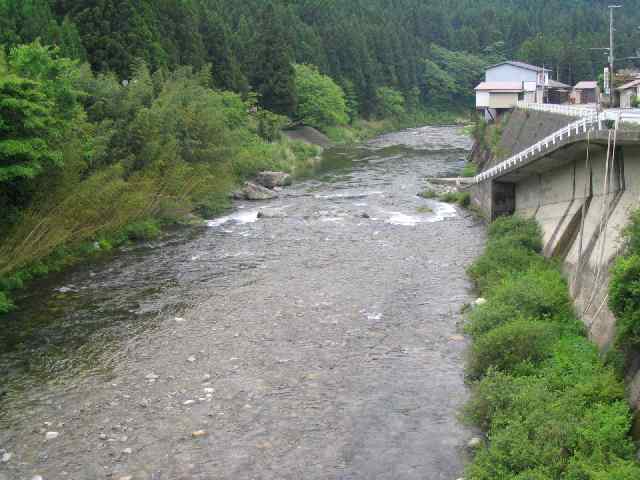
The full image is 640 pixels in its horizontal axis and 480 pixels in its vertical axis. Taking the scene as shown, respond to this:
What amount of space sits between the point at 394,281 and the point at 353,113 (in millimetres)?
55991

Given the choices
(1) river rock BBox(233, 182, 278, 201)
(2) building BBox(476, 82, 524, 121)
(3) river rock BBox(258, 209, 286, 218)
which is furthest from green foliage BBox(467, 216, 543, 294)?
(2) building BBox(476, 82, 524, 121)

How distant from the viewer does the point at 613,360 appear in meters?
11.0

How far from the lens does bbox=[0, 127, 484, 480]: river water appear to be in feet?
34.5

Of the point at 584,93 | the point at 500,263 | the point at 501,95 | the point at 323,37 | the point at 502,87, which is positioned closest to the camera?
the point at 500,263

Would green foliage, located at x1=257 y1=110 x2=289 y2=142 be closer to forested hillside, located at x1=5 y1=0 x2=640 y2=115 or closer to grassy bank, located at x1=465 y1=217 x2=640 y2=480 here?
forested hillside, located at x1=5 y1=0 x2=640 y2=115

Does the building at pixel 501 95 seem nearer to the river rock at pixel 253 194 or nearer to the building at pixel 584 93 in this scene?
the building at pixel 584 93

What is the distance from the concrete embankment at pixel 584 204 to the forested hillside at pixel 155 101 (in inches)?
529

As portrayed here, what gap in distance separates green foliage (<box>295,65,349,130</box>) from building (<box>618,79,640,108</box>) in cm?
2378

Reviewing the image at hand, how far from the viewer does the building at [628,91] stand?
155ft

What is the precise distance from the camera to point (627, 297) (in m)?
10.4

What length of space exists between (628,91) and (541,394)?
148 ft

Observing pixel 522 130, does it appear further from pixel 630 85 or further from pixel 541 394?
pixel 541 394

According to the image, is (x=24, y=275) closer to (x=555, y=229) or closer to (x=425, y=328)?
(x=425, y=328)

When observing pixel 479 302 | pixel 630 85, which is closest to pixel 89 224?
pixel 479 302
